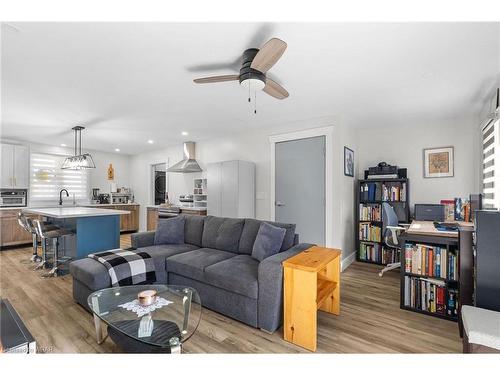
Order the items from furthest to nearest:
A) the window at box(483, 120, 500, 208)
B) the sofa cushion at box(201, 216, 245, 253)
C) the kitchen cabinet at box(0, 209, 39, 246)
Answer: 1. the kitchen cabinet at box(0, 209, 39, 246)
2. the sofa cushion at box(201, 216, 245, 253)
3. the window at box(483, 120, 500, 208)

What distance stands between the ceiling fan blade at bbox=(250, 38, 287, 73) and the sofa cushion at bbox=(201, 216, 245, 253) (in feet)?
6.01

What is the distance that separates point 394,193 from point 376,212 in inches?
16.6

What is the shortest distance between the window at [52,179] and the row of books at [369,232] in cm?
698

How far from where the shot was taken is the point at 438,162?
3.89 meters

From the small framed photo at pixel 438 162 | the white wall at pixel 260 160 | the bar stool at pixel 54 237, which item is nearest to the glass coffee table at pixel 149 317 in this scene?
the bar stool at pixel 54 237

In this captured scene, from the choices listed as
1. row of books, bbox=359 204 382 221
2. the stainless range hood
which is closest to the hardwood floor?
row of books, bbox=359 204 382 221

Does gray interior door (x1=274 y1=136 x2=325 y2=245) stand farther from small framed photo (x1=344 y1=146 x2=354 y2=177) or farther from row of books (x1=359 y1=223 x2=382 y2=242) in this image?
row of books (x1=359 y1=223 x2=382 y2=242)

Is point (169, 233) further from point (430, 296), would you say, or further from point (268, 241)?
point (430, 296)

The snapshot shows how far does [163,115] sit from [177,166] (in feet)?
6.33

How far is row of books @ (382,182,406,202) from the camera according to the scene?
399 cm

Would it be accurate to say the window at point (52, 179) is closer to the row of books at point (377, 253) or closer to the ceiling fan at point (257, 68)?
the ceiling fan at point (257, 68)

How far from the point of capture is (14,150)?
17.3ft

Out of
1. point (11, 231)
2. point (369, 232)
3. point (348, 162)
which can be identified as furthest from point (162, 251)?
point (11, 231)

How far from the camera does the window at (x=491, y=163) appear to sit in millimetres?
2836
